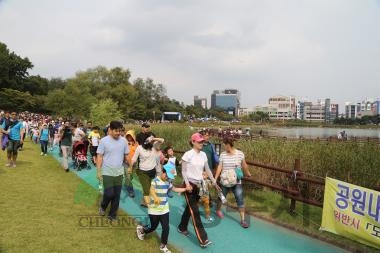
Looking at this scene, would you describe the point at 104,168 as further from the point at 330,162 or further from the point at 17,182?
the point at 330,162

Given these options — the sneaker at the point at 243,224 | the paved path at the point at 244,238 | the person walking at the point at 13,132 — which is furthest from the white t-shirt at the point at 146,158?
the person walking at the point at 13,132

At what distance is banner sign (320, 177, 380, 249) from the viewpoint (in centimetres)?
548

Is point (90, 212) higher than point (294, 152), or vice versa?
point (294, 152)

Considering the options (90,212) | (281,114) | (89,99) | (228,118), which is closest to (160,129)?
(90,212)

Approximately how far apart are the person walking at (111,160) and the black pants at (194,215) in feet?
4.45

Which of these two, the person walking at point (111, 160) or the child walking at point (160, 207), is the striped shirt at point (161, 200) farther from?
the person walking at point (111, 160)

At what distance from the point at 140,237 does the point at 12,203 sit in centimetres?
328

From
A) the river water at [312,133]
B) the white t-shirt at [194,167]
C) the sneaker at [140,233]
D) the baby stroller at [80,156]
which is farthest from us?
the river water at [312,133]

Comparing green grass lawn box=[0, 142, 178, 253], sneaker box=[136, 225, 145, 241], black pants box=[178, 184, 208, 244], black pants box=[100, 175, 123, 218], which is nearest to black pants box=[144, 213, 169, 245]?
green grass lawn box=[0, 142, 178, 253]

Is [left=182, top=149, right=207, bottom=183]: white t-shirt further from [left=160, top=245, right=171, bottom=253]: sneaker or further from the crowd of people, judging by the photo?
[left=160, top=245, right=171, bottom=253]: sneaker

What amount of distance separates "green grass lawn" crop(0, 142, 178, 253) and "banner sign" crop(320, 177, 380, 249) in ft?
9.92

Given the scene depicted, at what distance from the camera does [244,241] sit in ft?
20.2

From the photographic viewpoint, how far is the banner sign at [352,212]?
5.48m

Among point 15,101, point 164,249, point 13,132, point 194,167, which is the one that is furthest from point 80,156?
point 15,101
